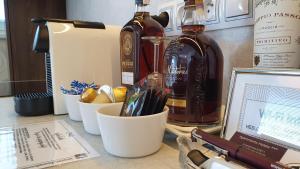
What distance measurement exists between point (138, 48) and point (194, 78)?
200 millimetres

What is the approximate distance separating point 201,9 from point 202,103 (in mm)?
179

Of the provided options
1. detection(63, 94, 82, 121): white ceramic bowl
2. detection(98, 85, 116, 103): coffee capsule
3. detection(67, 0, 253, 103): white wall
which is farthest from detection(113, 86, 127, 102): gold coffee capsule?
detection(67, 0, 253, 103): white wall

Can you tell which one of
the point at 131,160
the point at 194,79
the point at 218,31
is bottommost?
the point at 131,160

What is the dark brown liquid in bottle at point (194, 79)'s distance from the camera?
1.47 ft

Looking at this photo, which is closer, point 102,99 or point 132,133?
point 132,133

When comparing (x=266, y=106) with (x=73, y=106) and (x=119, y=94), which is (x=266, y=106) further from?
(x=73, y=106)

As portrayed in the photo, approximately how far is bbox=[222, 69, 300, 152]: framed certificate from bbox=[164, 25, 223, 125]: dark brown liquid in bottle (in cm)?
6

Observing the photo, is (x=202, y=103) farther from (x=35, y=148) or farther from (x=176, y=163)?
(x=35, y=148)

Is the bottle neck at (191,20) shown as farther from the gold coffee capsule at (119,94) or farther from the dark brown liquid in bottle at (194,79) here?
the gold coffee capsule at (119,94)

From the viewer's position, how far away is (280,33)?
14.3 inches

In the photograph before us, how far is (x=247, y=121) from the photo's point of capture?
366 millimetres

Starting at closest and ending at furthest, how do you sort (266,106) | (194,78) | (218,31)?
(266,106) → (194,78) → (218,31)

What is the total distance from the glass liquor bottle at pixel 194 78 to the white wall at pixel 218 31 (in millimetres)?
93

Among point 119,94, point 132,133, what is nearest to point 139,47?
point 119,94
